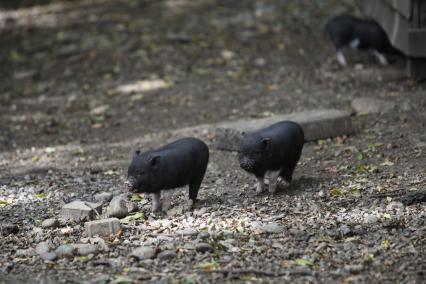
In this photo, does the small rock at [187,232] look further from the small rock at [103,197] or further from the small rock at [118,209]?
the small rock at [103,197]

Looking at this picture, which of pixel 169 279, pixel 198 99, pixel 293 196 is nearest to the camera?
pixel 169 279

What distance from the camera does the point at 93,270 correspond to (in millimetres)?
5625

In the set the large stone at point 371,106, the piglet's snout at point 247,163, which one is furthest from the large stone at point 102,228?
the large stone at point 371,106

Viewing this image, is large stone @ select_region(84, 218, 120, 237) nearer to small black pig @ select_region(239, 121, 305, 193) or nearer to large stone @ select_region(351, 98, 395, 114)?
small black pig @ select_region(239, 121, 305, 193)

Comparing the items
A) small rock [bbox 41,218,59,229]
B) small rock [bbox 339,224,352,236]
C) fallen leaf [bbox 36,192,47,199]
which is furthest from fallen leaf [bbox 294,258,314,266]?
fallen leaf [bbox 36,192,47,199]

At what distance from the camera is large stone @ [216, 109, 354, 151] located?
8.81 m

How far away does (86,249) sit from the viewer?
594cm

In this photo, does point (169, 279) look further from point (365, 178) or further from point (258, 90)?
point (258, 90)

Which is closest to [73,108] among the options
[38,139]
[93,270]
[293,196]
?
[38,139]

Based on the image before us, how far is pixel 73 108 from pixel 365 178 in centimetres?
501

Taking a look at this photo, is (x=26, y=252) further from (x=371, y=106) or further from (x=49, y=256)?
(x=371, y=106)

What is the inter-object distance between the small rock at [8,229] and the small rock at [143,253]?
1.14 metres

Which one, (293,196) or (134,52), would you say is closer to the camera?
(293,196)

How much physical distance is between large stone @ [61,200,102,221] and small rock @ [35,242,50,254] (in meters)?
0.57
